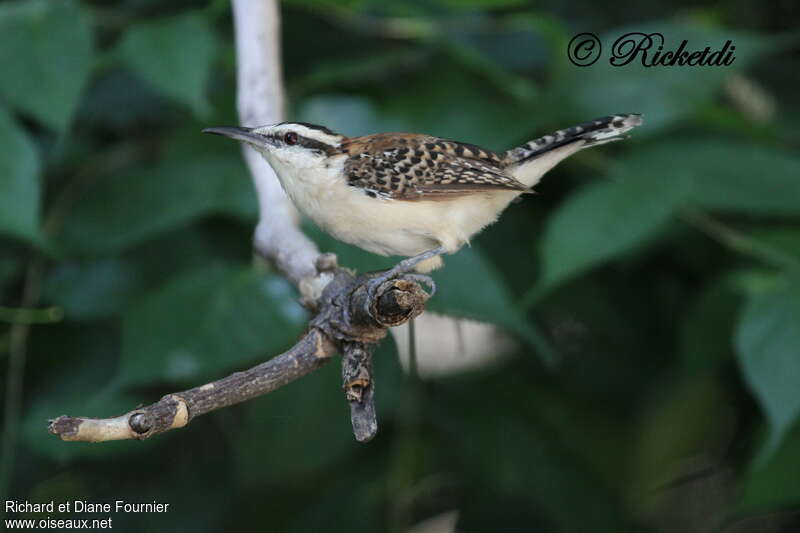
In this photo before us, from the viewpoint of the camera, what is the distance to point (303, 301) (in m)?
2.59

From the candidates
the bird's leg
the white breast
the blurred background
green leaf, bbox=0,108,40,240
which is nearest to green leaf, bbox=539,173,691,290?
the blurred background

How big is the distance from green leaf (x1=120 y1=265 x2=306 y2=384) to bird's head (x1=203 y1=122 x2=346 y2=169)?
52 cm

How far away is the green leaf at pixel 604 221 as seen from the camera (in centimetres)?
310

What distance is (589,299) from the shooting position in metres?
3.93

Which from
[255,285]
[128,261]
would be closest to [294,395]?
[255,285]

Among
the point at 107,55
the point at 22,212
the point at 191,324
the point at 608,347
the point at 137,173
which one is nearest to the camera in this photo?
the point at 22,212

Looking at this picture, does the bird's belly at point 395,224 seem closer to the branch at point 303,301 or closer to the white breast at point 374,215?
the white breast at point 374,215

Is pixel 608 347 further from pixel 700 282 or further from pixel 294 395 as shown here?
pixel 294 395

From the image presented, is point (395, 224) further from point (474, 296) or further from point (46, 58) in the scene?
point (46, 58)

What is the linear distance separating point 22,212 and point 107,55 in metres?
0.86

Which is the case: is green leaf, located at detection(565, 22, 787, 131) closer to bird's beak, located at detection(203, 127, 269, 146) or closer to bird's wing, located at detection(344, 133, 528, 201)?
bird's wing, located at detection(344, 133, 528, 201)

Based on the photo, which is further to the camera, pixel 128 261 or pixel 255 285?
pixel 128 261

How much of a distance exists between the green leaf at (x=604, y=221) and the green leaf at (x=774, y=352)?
1.51 ft

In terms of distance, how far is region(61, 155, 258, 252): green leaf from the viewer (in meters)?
3.40
